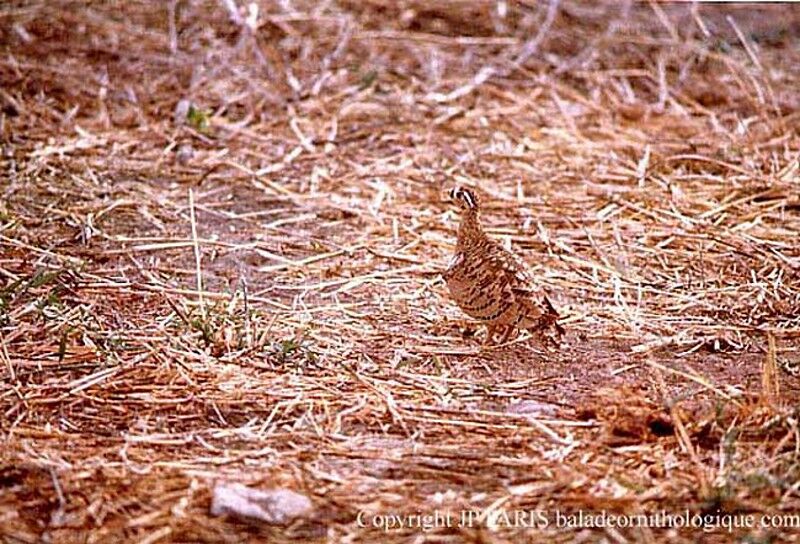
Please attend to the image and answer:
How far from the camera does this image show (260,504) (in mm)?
2887

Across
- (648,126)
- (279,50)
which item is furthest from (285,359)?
(279,50)

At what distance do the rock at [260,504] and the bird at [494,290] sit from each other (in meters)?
1.08

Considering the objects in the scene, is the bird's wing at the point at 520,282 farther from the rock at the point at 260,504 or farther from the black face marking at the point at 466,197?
the rock at the point at 260,504

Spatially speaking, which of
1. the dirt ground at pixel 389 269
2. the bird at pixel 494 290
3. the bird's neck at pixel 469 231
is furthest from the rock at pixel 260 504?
the bird's neck at pixel 469 231

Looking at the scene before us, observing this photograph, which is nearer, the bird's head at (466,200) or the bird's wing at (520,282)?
the bird's wing at (520,282)

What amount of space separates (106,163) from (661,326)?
257 centimetres

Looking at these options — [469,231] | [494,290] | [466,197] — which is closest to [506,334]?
[494,290]

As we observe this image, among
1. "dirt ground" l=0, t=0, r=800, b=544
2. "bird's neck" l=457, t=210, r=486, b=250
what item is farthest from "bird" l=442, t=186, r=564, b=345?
"dirt ground" l=0, t=0, r=800, b=544

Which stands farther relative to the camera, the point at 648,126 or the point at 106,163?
the point at 648,126

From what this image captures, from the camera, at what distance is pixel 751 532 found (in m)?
2.86

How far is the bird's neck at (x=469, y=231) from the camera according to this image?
4008 millimetres

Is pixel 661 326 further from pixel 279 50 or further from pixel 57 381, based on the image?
pixel 279 50

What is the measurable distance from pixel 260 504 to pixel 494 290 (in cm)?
119

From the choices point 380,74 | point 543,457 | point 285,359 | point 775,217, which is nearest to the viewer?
point 543,457
